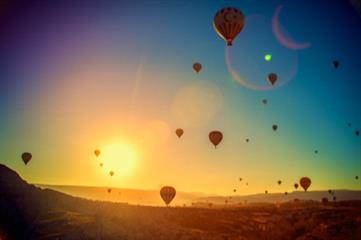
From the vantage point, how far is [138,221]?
59188 millimetres

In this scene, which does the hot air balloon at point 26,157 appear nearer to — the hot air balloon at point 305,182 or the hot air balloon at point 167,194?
the hot air balloon at point 167,194

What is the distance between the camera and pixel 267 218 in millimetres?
67750

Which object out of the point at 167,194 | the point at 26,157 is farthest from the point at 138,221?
the point at 26,157

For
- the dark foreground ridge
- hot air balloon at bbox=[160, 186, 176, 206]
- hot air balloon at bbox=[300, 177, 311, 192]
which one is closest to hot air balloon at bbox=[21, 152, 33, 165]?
the dark foreground ridge

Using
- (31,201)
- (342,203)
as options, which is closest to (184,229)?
(31,201)

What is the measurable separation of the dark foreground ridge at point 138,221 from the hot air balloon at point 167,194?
4.68 metres

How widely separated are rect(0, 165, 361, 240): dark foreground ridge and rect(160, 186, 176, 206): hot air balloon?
4678 millimetres

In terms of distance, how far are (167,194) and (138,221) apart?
6.78 metres

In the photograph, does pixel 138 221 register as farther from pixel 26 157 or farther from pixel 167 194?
pixel 26 157

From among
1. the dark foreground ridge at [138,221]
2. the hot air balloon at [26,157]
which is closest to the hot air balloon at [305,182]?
the dark foreground ridge at [138,221]

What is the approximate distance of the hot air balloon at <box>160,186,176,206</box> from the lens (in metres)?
59.6

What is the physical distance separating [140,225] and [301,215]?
31653mm

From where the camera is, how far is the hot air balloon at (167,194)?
59.6 meters

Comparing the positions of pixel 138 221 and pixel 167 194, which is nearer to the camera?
pixel 138 221
